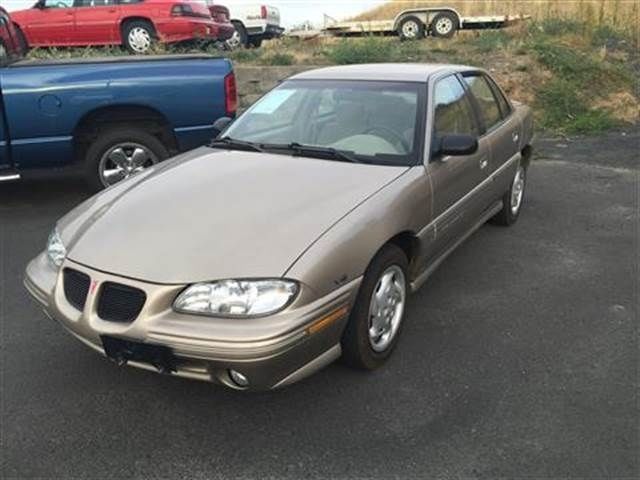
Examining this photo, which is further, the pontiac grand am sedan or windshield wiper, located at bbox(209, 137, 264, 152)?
windshield wiper, located at bbox(209, 137, 264, 152)

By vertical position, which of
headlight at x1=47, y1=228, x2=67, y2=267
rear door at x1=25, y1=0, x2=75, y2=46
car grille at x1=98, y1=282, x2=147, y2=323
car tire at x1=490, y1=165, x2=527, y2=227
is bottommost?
car tire at x1=490, y1=165, x2=527, y2=227

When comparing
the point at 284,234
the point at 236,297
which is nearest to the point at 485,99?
the point at 284,234

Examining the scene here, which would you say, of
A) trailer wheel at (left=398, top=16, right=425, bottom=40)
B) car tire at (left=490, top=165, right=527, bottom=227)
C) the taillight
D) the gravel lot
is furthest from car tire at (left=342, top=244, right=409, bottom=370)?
trailer wheel at (left=398, top=16, right=425, bottom=40)

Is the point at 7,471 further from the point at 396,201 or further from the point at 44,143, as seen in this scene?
the point at 44,143

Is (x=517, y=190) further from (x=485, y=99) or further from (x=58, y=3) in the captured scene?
(x=58, y=3)

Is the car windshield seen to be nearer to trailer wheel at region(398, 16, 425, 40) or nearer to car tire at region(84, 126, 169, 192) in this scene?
car tire at region(84, 126, 169, 192)

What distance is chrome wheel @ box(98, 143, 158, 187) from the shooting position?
6066mm

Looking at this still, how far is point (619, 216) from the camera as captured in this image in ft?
18.8

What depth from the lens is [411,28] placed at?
1780 centimetres

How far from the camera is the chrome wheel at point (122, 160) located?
6.07m

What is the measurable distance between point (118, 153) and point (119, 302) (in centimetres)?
374

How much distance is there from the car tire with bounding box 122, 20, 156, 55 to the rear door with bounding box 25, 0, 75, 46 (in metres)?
1.01

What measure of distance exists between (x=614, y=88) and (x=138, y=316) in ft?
34.6

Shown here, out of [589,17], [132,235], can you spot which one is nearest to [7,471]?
[132,235]
